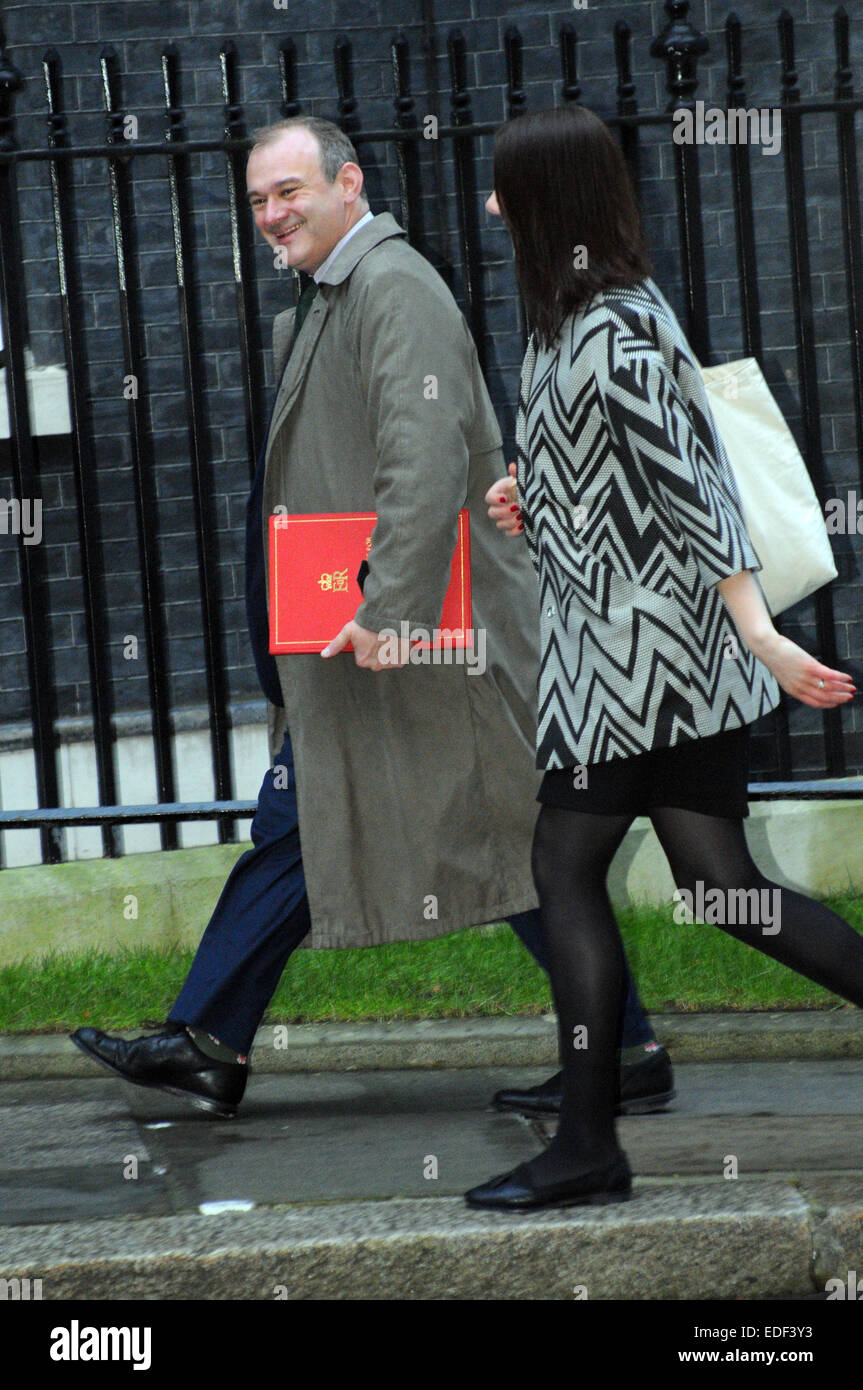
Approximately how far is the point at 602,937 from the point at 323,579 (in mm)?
1021

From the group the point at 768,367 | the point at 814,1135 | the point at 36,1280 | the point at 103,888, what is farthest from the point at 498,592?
the point at 768,367

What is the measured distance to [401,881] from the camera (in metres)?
3.77

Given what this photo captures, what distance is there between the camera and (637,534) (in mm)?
2996

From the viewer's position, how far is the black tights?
3.06 meters

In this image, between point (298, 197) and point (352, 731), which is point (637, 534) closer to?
point (352, 731)

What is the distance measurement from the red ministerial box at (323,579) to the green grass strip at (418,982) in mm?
1354

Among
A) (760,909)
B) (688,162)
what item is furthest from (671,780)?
(688,162)

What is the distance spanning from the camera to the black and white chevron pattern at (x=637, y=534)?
2.94m

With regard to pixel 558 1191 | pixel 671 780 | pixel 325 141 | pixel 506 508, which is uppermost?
pixel 325 141

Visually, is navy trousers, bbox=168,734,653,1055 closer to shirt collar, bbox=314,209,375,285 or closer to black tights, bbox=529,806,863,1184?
black tights, bbox=529,806,863,1184

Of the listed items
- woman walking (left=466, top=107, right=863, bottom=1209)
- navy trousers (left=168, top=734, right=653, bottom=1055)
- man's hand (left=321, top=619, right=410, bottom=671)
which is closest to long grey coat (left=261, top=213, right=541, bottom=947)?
navy trousers (left=168, top=734, right=653, bottom=1055)

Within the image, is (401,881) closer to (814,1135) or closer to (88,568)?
(814,1135)

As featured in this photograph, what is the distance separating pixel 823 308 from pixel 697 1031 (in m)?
4.10

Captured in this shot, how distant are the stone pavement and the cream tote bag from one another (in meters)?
1.18
